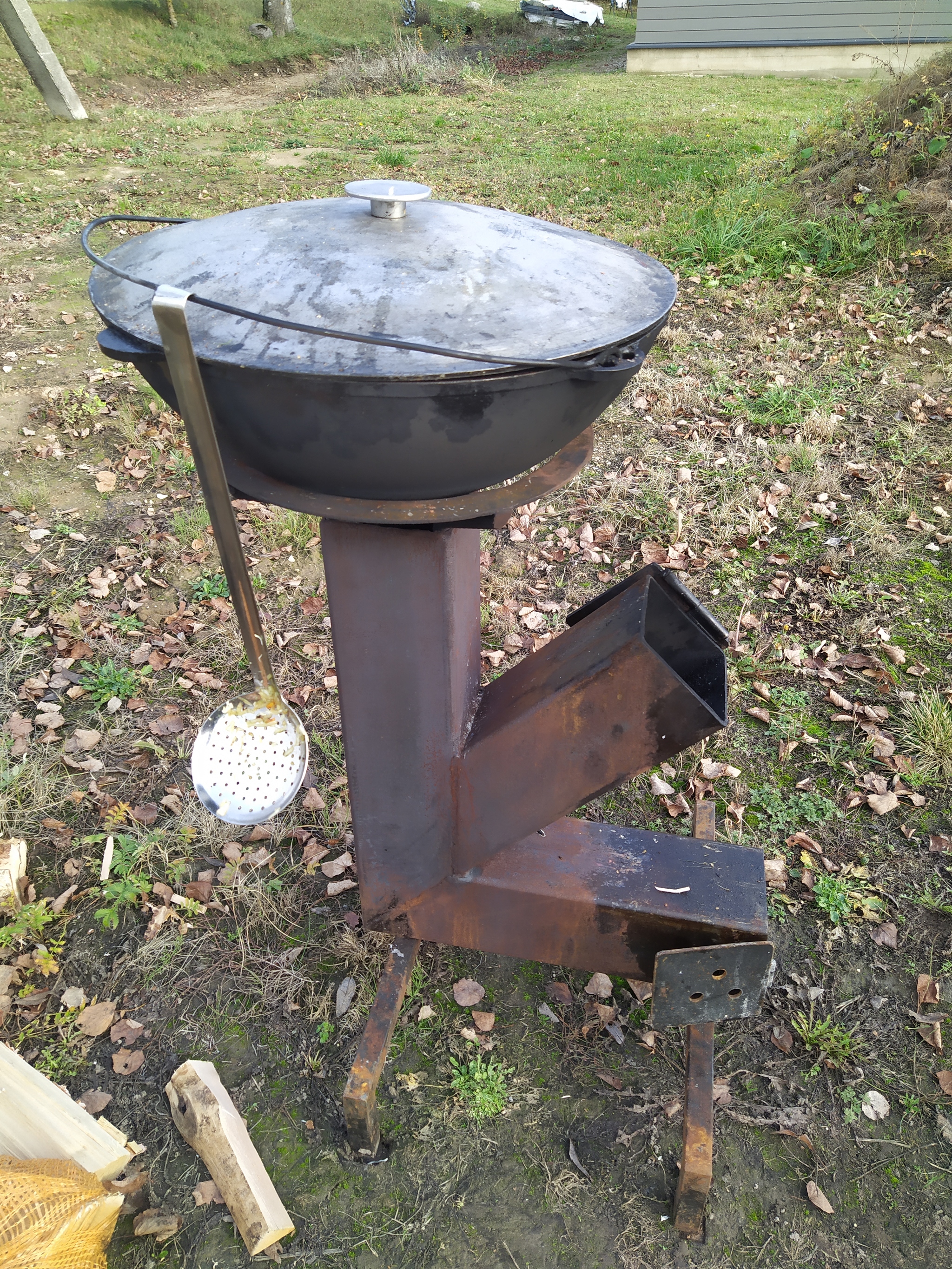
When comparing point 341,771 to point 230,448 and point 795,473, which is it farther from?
point 795,473

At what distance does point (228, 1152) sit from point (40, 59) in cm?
1263

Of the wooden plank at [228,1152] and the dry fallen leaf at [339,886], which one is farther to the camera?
the dry fallen leaf at [339,886]

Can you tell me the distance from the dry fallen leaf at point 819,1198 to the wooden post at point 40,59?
43.4 feet

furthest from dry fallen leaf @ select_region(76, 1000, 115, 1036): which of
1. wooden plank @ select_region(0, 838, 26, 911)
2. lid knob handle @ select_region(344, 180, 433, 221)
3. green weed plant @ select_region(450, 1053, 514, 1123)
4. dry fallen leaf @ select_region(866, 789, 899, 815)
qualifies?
dry fallen leaf @ select_region(866, 789, 899, 815)

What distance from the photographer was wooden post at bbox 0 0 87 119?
956 cm

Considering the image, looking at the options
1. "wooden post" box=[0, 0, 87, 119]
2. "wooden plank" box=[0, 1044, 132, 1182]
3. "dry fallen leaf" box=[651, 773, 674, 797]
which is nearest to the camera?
"wooden plank" box=[0, 1044, 132, 1182]

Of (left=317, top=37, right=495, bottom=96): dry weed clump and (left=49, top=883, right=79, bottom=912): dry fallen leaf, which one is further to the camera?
(left=317, top=37, right=495, bottom=96): dry weed clump

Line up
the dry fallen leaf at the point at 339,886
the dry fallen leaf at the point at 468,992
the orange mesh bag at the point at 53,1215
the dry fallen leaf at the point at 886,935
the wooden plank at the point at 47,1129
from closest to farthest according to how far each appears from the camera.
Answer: the orange mesh bag at the point at 53,1215 < the wooden plank at the point at 47,1129 < the dry fallen leaf at the point at 468,992 < the dry fallen leaf at the point at 886,935 < the dry fallen leaf at the point at 339,886

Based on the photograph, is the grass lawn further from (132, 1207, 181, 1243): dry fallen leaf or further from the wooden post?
the wooden post

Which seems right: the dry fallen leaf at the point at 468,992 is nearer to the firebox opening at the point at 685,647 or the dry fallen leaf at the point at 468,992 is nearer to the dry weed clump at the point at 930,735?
the firebox opening at the point at 685,647

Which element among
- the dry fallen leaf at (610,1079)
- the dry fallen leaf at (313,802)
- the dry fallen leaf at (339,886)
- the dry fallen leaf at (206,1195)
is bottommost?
the dry fallen leaf at (610,1079)

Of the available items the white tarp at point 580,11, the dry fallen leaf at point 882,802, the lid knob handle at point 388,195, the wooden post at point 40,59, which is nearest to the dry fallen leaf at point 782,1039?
the dry fallen leaf at point 882,802

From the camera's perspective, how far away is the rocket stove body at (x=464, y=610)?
1115 millimetres

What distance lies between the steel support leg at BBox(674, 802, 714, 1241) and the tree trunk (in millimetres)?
19390
